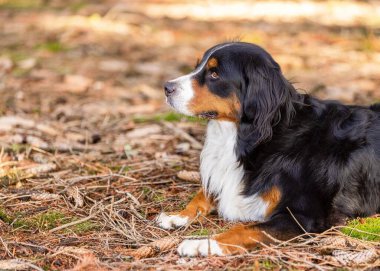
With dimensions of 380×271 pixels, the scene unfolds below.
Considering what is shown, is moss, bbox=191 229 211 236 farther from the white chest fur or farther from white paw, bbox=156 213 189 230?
the white chest fur

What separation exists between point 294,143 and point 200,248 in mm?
1045

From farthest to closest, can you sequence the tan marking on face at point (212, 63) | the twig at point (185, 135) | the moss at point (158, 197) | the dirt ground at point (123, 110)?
the twig at point (185, 135) → the moss at point (158, 197) → the tan marking on face at point (212, 63) → the dirt ground at point (123, 110)

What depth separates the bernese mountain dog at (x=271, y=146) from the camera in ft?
13.2

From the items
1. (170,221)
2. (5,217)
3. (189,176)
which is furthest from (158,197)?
(5,217)

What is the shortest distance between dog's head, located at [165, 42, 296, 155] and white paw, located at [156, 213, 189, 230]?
0.58 meters

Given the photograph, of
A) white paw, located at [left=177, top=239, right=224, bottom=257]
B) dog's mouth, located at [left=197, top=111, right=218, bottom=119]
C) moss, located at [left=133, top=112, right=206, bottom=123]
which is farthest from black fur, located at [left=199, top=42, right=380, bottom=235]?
moss, located at [left=133, top=112, right=206, bottom=123]

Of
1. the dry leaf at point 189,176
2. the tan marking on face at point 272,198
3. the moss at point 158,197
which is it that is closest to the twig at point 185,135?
the dry leaf at point 189,176

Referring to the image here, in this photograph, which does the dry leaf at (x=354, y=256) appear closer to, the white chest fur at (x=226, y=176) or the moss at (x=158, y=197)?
the white chest fur at (x=226, y=176)

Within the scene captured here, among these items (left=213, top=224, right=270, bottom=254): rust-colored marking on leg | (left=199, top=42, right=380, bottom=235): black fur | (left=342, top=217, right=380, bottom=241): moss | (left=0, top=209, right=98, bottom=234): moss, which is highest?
(left=199, top=42, right=380, bottom=235): black fur

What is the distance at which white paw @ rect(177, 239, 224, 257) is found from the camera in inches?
138

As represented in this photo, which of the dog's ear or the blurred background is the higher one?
the dog's ear

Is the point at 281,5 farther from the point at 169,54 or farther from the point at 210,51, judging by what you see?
the point at 210,51

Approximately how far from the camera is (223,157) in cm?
432

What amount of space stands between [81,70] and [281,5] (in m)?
6.63
